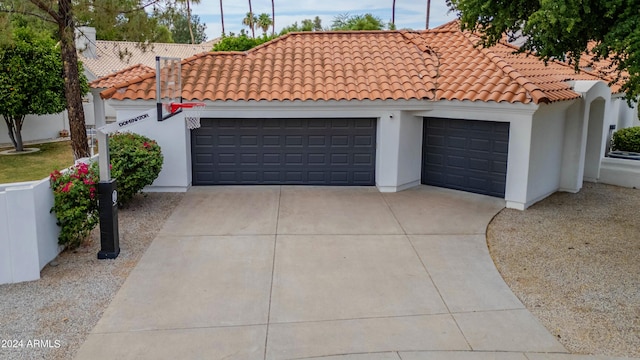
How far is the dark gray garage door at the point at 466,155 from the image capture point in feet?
45.8

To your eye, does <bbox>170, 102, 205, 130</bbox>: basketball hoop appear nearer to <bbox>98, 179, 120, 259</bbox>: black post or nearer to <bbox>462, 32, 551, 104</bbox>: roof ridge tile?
<bbox>98, 179, 120, 259</bbox>: black post

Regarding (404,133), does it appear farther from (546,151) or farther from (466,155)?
(546,151)

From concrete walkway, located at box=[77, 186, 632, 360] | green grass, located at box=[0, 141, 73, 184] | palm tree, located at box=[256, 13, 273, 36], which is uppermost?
palm tree, located at box=[256, 13, 273, 36]

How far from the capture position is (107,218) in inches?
370

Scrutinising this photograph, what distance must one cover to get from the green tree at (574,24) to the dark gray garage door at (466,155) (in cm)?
315

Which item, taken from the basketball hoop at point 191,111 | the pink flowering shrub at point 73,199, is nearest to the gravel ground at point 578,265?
the basketball hoop at point 191,111

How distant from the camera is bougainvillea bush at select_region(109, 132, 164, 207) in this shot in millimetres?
12117

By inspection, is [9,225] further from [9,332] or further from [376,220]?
[376,220]

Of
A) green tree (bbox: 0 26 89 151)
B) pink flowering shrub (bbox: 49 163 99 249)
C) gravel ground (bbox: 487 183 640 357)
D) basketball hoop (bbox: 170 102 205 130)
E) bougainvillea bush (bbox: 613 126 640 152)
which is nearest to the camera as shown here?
gravel ground (bbox: 487 183 640 357)

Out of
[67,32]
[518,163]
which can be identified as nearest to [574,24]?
[518,163]

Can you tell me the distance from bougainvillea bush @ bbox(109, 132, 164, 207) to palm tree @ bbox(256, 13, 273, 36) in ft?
177

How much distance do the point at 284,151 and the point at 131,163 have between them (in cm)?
446

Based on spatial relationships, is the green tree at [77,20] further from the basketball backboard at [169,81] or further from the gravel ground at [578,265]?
the gravel ground at [578,265]

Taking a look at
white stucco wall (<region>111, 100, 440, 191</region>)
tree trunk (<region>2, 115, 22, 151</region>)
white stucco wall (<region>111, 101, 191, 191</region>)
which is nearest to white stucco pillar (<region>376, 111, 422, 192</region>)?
white stucco wall (<region>111, 100, 440, 191</region>)
